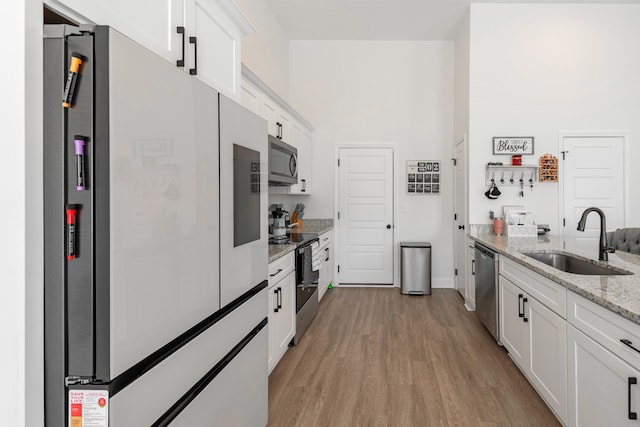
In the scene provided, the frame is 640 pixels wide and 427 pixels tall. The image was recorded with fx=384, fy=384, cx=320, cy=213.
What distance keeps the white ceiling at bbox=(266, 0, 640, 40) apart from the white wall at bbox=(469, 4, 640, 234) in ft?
0.66

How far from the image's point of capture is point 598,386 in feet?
5.37

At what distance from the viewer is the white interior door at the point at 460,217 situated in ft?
16.2

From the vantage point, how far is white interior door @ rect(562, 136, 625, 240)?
4.57 m

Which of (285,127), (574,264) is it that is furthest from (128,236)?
(285,127)

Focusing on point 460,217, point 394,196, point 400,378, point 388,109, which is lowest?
point 400,378

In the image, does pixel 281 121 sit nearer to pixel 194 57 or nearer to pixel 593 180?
pixel 194 57

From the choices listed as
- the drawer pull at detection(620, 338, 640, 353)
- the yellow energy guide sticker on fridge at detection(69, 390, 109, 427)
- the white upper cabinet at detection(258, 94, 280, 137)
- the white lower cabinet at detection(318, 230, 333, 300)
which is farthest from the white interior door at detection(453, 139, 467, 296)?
the yellow energy guide sticker on fridge at detection(69, 390, 109, 427)

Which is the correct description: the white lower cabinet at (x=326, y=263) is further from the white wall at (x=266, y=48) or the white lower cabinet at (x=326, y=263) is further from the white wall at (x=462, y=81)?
the white wall at (x=462, y=81)

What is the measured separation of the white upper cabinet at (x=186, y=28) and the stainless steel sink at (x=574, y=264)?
7.92 ft

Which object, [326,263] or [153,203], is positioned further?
[326,263]

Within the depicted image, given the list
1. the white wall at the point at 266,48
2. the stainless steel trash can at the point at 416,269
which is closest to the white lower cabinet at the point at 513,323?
the stainless steel trash can at the point at 416,269

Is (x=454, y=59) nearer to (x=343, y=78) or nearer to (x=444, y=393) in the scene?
(x=343, y=78)
